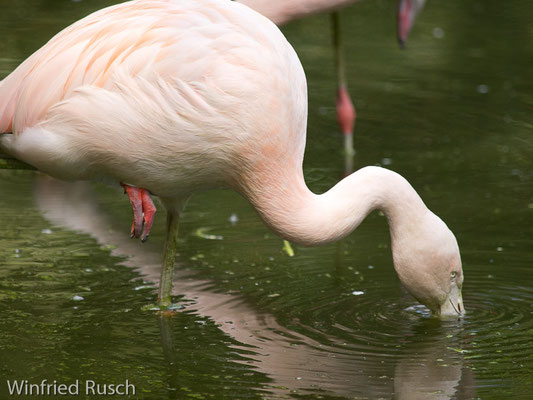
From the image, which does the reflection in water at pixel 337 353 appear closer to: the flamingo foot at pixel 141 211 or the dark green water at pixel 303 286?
the dark green water at pixel 303 286

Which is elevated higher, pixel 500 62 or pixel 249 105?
pixel 249 105

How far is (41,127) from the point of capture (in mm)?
5355

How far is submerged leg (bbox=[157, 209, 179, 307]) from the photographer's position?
595cm

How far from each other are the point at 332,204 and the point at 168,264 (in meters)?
1.17

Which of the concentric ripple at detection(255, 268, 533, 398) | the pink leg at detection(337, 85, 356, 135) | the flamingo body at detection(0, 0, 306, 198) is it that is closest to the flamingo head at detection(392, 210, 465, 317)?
the concentric ripple at detection(255, 268, 533, 398)

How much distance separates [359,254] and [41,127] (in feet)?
7.62

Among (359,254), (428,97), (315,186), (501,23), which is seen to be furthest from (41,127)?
(501,23)

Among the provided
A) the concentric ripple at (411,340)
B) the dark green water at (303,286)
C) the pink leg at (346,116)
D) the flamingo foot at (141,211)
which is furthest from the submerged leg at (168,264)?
the pink leg at (346,116)

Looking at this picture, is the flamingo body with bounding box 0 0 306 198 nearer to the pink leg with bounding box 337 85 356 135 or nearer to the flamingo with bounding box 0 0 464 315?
the flamingo with bounding box 0 0 464 315

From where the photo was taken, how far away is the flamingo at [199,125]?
516 centimetres

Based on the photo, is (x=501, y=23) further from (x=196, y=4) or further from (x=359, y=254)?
(x=196, y=4)

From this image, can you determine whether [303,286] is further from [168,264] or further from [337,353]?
[337,353]

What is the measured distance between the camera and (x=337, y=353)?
5.30 meters

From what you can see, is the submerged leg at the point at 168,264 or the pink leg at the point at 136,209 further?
the submerged leg at the point at 168,264
